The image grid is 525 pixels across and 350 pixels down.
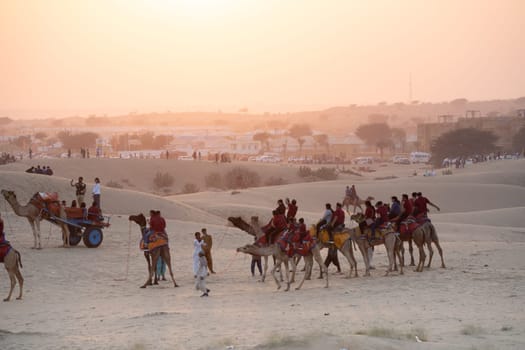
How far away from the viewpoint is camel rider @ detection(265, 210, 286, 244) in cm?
2275

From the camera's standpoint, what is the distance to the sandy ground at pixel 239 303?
16297 millimetres

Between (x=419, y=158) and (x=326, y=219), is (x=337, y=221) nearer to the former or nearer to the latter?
(x=326, y=219)

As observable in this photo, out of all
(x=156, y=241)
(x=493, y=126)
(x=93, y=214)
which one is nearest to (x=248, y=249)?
(x=156, y=241)

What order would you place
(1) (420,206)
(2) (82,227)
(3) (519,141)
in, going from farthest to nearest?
(3) (519,141)
(2) (82,227)
(1) (420,206)

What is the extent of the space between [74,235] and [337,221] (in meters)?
10.5

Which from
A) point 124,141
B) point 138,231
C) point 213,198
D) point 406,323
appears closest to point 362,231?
point 406,323

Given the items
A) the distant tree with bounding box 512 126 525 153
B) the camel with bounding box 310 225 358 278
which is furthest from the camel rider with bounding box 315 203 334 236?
the distant tree with bounding box 512 126 525 153

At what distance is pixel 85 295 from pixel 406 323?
8976 mm

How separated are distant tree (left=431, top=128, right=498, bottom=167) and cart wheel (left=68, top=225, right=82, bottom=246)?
257ft

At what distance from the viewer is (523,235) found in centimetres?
3984

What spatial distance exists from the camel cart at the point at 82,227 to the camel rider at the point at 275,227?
8861 mm

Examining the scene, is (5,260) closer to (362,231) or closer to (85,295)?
(85,295)

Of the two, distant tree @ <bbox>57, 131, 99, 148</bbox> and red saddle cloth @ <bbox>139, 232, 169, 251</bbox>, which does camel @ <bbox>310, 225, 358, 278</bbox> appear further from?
distant tree @ <bbox>57, 131, 99, 148</bbox>

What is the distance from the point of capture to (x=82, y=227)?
30.2 m
